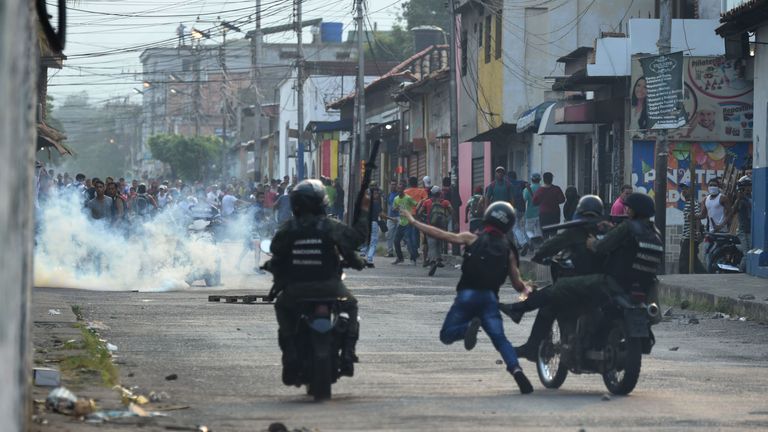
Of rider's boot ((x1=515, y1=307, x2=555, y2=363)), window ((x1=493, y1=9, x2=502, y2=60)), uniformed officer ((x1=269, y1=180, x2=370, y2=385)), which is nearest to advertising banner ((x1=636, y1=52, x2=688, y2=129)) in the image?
rider's boot ((x1=515, y1=307, x2=555, y2=363))

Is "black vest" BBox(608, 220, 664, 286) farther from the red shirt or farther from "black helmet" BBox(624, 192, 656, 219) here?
the red shirt

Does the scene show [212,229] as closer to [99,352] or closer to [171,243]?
[171,243]

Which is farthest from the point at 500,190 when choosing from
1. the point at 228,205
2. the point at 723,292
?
the point at 723,292

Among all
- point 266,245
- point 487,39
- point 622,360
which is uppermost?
point 487,39

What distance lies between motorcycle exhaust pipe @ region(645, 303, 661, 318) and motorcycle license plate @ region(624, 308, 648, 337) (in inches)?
2.3

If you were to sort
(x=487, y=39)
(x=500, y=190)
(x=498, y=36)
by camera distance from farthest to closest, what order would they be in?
1. (x=487, y=39)
2. (x=498, y=36)
3. (x=500, y=190)

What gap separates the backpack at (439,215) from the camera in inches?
1249

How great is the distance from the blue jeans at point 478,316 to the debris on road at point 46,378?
9.17 ft

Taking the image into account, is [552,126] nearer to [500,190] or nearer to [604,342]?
[500,190]

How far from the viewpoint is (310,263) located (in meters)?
10.9

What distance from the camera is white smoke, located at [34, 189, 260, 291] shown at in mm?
26359

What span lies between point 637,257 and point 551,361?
1.11 meters

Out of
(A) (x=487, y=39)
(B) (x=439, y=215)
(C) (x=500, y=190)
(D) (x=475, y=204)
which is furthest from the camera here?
(A) (x=487, y=39)

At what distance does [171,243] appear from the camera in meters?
26.6
